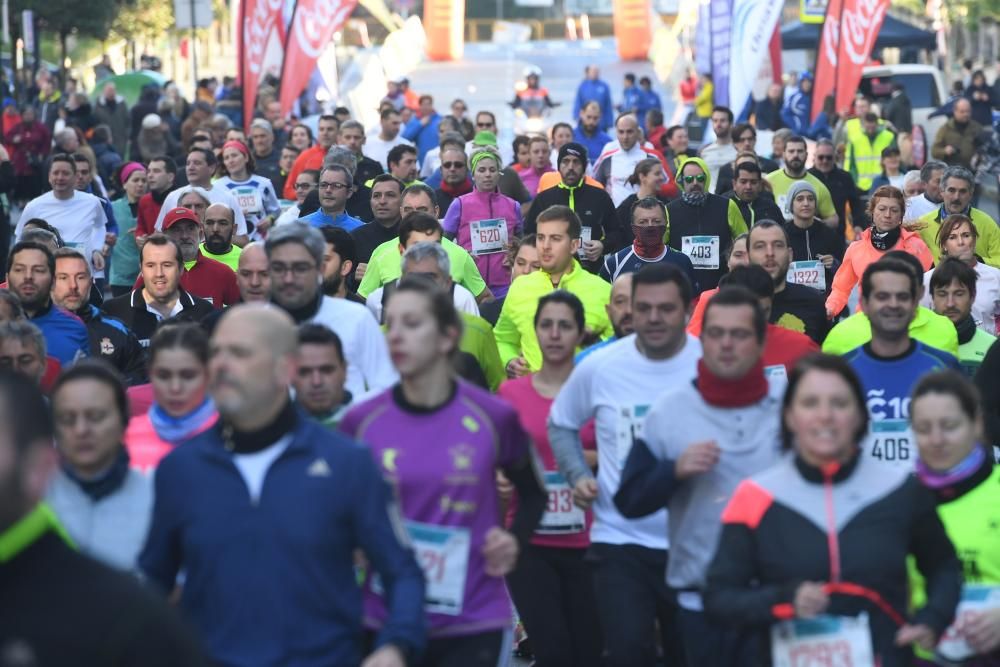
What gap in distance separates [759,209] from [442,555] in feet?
31.0

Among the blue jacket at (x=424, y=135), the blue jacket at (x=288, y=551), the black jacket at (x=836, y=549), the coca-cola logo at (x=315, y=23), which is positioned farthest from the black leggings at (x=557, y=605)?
the coca-cola logo at (x=315, y=23)

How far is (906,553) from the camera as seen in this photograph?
5398mm

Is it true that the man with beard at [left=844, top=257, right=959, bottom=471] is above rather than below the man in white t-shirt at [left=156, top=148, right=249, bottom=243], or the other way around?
below

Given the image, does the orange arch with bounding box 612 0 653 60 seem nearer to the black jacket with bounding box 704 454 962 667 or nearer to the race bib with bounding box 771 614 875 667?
the black jacket with bounding box 704 454 962 667

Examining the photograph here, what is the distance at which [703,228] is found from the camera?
13.9m

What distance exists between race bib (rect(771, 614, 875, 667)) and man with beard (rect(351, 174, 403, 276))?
7.64m

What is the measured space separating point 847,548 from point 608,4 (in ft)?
284

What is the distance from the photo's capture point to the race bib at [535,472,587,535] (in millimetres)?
7508

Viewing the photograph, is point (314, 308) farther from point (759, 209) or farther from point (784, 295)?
point (759, 209)

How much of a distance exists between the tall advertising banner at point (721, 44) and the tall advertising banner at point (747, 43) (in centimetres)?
23

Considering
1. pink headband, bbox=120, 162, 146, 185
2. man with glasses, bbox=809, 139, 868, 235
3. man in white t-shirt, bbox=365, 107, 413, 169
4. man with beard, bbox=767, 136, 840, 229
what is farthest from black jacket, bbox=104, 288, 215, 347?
man in white t-shirt, bbox=365, 107, 413, 169

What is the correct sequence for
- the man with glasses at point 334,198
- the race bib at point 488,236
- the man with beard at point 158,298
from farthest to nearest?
the race bib at point 488,236 < the man with glasses at point 334,198 < the man with beard at point 158,298

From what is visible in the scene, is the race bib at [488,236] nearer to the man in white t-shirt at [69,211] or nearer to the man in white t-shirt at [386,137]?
the man in white t-shirt at [69,211]

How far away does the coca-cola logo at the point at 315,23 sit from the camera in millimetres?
25359
